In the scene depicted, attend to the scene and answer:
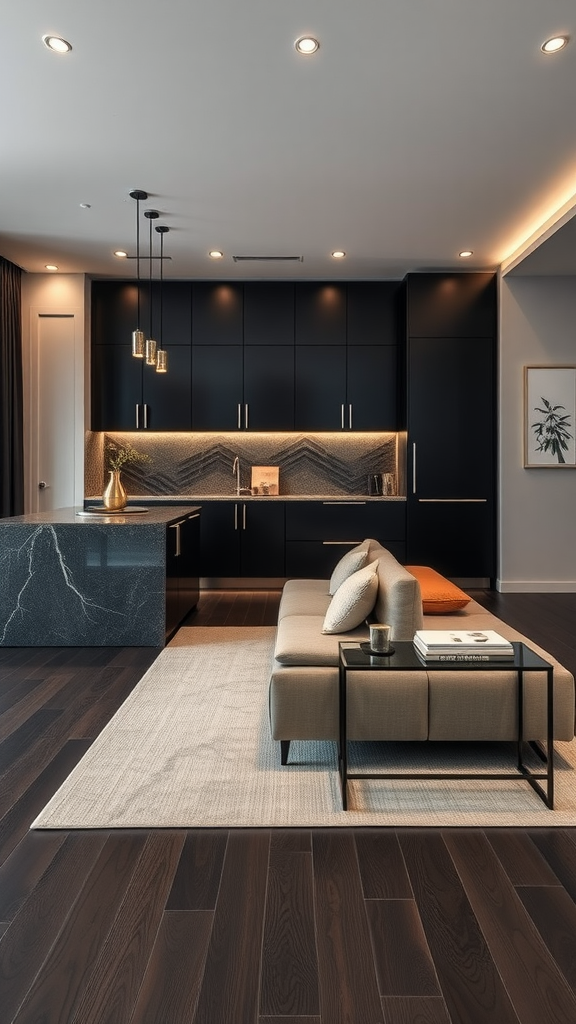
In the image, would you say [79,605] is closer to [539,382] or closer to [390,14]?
[390,14]

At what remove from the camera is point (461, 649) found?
2.36 m

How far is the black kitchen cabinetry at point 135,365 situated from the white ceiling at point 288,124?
2.92ft

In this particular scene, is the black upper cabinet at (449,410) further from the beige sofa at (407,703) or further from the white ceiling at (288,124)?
the beige sofa at (407,703)

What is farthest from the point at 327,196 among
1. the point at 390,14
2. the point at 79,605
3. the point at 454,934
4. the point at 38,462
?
the point at 454,934

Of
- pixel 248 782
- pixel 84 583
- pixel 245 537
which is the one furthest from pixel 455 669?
pixel 245 537

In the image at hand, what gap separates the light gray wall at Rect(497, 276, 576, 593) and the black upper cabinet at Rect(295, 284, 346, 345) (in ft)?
4.78

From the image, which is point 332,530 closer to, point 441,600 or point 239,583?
point 239,583

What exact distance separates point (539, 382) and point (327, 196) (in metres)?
2.60

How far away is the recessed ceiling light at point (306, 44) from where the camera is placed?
2.94m

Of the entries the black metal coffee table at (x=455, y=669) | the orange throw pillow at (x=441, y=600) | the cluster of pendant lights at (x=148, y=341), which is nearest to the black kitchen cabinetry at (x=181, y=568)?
the cluster of pendant lights at (x=148, y=341)

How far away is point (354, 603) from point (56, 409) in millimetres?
4549

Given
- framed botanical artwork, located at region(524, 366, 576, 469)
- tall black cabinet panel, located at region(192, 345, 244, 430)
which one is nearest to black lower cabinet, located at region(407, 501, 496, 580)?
framed botanical artwork, located at region(524, 366, 576, 469)

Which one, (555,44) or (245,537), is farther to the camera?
(245,537)

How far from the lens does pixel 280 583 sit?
643 cm
